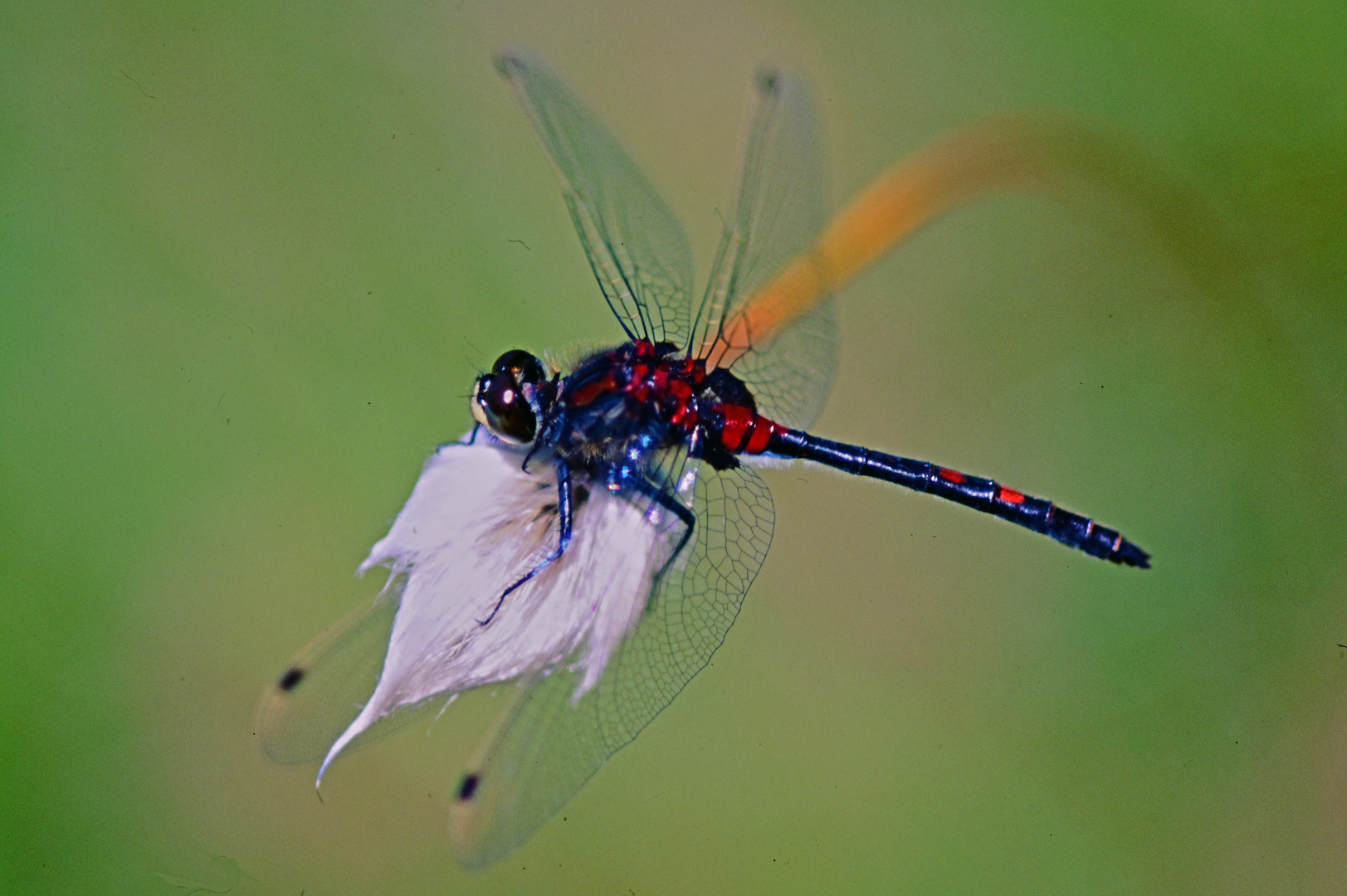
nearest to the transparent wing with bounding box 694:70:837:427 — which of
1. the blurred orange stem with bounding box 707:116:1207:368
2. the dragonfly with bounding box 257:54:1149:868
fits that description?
the dragonfly with bounding box 257:54:1149:868

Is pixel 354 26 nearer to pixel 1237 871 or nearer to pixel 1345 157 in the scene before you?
pixel 1345 157

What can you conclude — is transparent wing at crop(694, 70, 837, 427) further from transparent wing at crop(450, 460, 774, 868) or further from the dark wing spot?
the dark wing spot

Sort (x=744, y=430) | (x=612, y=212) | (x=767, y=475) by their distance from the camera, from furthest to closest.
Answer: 1. (x=767, y=475)
2. (x=744, y=430)
3. (x=612, y=212)

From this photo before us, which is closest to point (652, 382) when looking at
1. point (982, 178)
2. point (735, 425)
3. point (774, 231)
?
point (735, 425)

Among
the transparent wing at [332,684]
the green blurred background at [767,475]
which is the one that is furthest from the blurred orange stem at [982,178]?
the transparent wing at [332,684]

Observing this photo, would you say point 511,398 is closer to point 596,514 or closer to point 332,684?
point 596,514

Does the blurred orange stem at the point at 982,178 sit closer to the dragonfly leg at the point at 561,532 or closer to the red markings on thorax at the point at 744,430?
the red markings on thorax at the point at 744,430

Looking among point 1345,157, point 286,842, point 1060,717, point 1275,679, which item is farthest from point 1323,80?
point 286,842
